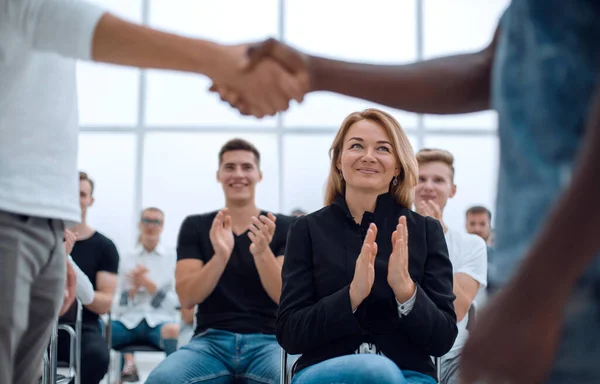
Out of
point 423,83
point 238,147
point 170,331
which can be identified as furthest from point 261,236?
point 170,331

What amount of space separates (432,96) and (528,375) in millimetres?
506

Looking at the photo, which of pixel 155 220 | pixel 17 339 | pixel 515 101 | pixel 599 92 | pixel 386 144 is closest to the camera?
pixel 599 92

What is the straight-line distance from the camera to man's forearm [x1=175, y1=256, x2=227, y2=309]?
8.71 ft

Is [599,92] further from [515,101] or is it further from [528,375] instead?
[528,375]

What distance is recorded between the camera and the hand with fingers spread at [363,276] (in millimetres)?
1729

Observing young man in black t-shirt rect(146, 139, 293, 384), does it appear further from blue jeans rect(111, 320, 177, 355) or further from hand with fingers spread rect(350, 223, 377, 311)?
blue jeans rect(111, 320, 177, 355)

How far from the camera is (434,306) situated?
182cm

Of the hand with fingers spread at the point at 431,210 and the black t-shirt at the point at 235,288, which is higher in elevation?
the hand with fingers spread at the point at 431,210

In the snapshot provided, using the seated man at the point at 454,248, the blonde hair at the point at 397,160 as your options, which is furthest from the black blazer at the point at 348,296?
the seated man at the point at 454,248

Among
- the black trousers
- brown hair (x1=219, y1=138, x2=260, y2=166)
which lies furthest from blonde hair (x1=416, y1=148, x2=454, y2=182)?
the black trousers

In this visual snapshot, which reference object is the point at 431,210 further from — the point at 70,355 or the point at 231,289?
the point at 70,355

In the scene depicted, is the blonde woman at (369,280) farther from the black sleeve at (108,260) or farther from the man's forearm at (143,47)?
the black sleeve at (108,260)

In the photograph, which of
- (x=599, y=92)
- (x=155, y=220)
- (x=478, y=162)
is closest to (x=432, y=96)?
(x=599, y=92)

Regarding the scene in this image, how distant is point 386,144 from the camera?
2137mm
